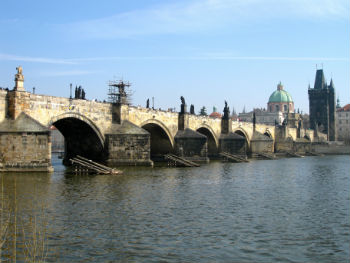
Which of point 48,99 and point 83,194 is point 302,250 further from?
point 48,99

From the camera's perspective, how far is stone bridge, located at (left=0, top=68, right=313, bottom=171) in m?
29.3

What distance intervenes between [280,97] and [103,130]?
12844 centimetres

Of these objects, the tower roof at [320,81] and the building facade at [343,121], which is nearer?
the tower roof at [320,81]

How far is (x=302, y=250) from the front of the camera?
37.9 feet

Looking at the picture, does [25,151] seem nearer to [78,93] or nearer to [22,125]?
[22,125]

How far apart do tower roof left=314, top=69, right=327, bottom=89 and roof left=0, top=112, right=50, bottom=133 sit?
401 feet

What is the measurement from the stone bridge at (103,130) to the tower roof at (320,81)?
82.6 metres

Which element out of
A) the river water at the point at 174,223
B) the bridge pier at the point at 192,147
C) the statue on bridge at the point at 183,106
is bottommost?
the river water at the point at 174,223

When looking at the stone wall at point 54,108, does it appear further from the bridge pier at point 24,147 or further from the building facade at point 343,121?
the building facade at point 343,121

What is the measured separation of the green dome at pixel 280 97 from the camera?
159625 mm

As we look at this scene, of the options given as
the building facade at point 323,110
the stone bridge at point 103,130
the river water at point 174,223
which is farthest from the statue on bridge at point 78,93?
the building facade at point 323,110

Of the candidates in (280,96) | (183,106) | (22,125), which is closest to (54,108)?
(22,125)

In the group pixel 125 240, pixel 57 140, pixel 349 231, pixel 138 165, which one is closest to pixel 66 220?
pixel 125 240

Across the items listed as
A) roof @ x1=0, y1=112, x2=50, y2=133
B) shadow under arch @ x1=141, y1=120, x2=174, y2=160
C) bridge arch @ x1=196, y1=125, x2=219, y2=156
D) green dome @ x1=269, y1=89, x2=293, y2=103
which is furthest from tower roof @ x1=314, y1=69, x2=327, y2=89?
roof @ x1=0, y1=112, x2=50, y2=133
